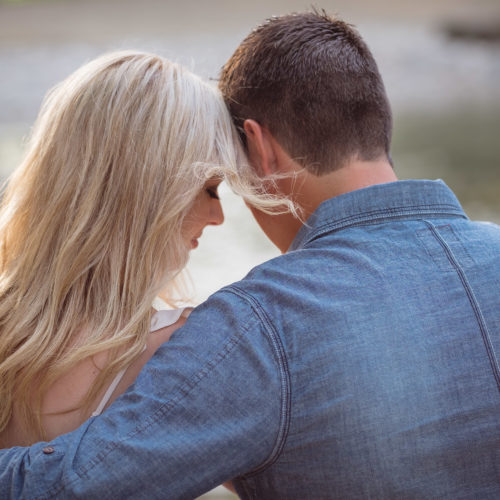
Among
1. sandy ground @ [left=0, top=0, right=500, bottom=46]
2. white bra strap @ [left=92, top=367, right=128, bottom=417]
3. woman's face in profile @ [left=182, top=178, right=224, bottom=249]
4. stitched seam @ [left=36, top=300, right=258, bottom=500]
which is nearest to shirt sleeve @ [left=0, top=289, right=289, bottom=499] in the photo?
stitched seam @ [left=36, top=300, right=258, bottom=500]

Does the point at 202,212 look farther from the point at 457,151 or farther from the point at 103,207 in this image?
the point at 457,151

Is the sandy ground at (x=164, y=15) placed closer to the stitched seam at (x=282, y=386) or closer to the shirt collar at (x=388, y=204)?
the shirt collar at (x=388, y=204)

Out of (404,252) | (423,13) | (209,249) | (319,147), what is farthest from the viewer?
(423,13)

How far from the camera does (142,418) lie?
112 cm

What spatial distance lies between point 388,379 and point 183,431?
31 cm

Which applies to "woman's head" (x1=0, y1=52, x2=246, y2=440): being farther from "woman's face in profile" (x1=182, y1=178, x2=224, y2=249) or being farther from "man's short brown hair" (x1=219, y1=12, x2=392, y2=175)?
"man's short brown hair" (x1=219, y1=12, x2=392, y2=175)

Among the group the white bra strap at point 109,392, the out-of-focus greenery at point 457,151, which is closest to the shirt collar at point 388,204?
the white bra strap at point 109,392

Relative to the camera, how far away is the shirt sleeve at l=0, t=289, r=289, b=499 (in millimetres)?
1103

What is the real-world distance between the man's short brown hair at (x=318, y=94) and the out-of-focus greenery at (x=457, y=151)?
4080 mm

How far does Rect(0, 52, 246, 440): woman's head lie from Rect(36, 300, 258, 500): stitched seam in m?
0.23

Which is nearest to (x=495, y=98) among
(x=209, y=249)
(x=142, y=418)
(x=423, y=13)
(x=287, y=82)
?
(x=423, y=13)

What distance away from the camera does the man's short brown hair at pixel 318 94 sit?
1.52 metres

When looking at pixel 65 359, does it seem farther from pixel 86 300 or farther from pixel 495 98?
pixel 495 98

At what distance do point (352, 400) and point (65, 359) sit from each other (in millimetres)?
513
